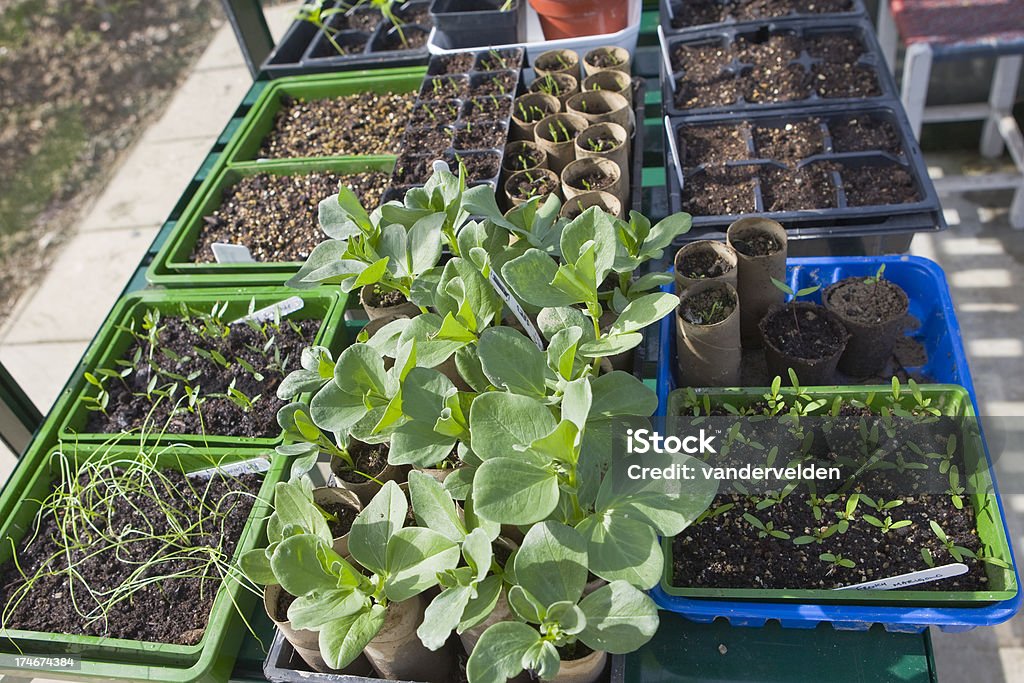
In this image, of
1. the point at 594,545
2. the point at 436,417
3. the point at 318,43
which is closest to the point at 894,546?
the point at 594,545

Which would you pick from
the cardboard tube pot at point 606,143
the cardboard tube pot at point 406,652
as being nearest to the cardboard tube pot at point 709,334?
the cardboard tube pot at point 606,143

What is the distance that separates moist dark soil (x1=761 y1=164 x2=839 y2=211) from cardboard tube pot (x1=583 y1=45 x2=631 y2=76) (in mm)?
405

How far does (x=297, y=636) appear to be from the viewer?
1004mm

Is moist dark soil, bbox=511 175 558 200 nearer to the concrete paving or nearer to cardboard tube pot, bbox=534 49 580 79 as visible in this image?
cardboard tube pot, bbox=534 49 580 79

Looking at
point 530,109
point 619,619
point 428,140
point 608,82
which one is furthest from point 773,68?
point 619,619

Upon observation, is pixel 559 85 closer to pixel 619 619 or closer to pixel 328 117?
pixel 328 117

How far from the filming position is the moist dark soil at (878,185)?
1646mm

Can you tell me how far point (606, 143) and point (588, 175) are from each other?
0.11 meters

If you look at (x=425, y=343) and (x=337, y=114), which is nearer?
(x=425, y=343)

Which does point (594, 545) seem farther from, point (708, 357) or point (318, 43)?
point (318, 43)

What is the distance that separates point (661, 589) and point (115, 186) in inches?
130

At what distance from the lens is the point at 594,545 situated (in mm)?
876

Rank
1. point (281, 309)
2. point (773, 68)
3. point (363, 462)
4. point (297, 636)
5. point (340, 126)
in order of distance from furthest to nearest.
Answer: point (340, 126), point (773, 68), point (281, 309), point (363, 462), point (297, 636)

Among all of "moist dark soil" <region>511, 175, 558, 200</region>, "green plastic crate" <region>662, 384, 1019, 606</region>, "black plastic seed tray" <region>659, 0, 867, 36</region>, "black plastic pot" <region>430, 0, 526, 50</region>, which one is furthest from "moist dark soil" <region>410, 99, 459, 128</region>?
"green plastic crate" <region>662, 384, 1019, 606</region>
